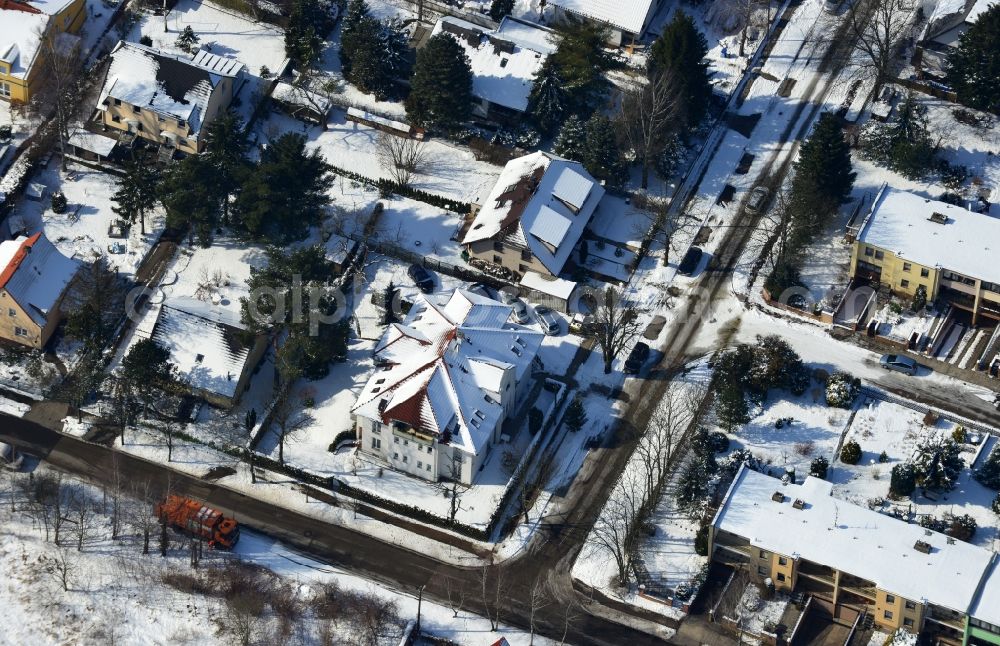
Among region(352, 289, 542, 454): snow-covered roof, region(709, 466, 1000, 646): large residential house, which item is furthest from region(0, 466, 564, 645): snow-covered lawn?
region(709, 466, 1000, 646): large residential house

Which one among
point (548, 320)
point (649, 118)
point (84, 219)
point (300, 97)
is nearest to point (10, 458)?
point (84, 219)

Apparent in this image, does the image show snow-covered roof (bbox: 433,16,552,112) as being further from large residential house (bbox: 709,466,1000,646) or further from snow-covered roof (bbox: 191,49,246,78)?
large residential house (bbox: 709,466,1000,646)

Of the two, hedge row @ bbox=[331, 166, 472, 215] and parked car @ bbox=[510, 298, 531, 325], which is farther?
hedge row @ bbox=[331, 166, 472, 215]

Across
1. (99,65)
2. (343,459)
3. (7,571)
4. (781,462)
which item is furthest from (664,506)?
(99,65)

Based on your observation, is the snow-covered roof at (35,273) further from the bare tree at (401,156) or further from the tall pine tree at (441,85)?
the tall pine tree at (441,85)

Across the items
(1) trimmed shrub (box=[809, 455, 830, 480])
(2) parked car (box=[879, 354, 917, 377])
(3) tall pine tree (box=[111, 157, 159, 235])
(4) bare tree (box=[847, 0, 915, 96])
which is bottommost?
(3) tall pine tree (box=[111, 157, 159, 235])

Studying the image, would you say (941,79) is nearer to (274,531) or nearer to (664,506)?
(664,506)

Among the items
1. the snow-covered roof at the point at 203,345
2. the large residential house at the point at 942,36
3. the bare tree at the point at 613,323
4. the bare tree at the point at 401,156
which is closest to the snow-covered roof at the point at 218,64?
the bare tree at the point at 401,156
